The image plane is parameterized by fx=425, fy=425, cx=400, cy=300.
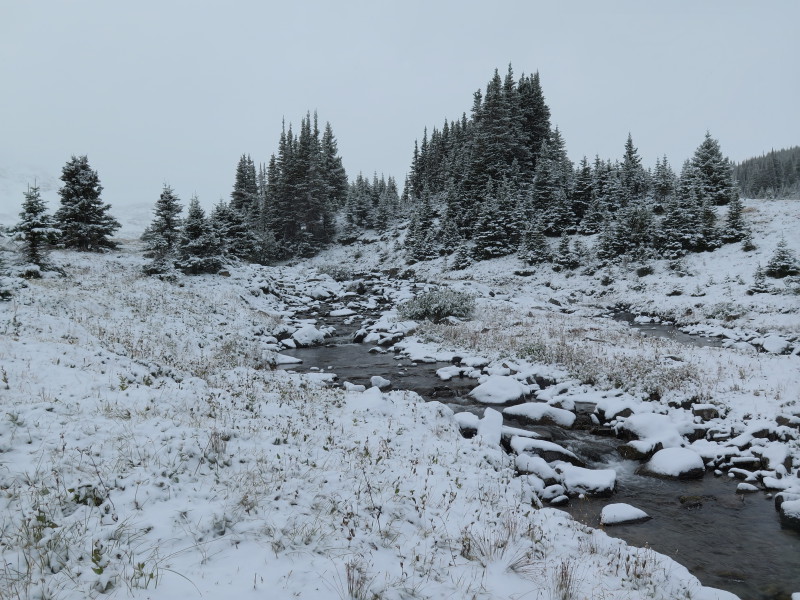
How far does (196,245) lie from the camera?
1063 inches

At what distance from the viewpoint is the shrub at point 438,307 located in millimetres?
23156

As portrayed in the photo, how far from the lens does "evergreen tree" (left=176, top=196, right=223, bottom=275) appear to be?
26953 mm

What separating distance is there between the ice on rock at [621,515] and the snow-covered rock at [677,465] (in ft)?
5.57

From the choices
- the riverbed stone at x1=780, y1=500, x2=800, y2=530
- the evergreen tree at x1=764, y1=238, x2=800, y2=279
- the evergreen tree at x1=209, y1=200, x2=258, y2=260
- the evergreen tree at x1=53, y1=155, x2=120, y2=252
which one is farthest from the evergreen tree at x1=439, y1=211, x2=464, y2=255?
the riverbed stone at x1=780, y1=500, x2=800, y2=530

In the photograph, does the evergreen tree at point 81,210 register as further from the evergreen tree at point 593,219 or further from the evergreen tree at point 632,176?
the evergreen tree at point 632,176

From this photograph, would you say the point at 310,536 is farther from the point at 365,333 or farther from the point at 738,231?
the point at 738,231

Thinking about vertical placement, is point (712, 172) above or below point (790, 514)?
above

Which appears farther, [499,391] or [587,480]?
[499,391]

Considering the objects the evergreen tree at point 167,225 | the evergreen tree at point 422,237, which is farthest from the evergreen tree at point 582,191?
the evergreen tree at point 167,225

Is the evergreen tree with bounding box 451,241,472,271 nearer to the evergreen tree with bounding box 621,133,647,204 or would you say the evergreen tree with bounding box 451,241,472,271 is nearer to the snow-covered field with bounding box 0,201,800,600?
the evergreen tree with bounding box 621,133,647,204

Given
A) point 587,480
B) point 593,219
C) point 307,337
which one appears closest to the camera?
point 587,480

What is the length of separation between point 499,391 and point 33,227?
20977 millimetres

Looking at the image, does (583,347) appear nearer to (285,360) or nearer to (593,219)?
(285,360)

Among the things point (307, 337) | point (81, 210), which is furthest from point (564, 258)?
point (81, 210)
